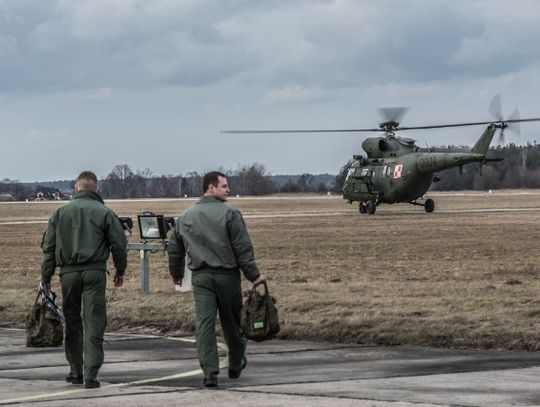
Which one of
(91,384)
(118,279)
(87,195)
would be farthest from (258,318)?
(87,195)

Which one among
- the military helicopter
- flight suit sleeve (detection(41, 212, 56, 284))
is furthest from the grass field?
the military helicopter

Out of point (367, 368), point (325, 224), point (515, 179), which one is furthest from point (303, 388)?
point (515, 179)

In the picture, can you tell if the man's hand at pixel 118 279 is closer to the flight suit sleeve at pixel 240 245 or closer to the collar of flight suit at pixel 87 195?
the collar of flight suit at pixel 87 195

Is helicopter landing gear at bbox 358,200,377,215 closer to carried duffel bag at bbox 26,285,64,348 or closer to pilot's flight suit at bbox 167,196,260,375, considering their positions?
carried duffel bag at bbox 26,285,64,348

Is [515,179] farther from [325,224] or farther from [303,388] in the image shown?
[303,388]

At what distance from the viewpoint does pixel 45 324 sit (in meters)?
11.9

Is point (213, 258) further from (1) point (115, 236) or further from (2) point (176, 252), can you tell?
(1) point (115, 236)

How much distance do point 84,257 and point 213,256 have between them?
3.72 ft

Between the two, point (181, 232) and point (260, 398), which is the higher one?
point (181, 232)

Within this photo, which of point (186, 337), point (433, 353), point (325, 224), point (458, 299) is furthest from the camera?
point (325, 224)

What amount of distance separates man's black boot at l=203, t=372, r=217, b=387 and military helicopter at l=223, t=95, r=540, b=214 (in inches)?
1835

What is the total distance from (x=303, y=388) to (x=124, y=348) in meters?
4.14

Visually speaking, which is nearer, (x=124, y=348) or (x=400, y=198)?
(x=124, y=348)

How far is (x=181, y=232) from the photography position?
11414mm
